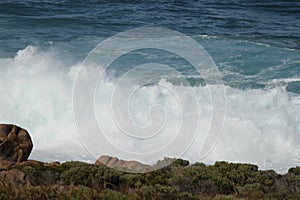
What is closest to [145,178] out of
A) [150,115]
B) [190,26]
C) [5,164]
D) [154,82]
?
[5,164]

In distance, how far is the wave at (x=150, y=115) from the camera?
21.1 metres

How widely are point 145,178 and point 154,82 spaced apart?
43.0ft

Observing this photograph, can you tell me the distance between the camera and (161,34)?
3581 centimetres

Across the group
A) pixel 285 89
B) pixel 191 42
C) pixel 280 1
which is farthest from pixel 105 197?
pixel 280 1

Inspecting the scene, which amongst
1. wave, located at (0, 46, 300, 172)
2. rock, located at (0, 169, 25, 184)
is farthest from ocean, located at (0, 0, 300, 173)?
rock, located at (0, 169, 25, 184)

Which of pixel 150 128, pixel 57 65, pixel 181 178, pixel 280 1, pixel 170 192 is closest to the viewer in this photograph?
pixel 170 192

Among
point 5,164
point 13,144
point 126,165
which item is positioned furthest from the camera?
point 13,144

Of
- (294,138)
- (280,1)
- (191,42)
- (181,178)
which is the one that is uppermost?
(280,1)

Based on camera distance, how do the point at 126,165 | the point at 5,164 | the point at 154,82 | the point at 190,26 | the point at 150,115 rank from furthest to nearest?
1. the point at 190,26
2. the point at 154,82
3. the point at 150,115
4. the point at 126,165
5. the point at 5,164

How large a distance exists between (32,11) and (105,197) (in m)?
29.9

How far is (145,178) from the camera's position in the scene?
13.9 meters

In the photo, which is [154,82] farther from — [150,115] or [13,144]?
[13,144]

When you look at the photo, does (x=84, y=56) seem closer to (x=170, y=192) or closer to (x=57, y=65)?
(x=57, y=65)

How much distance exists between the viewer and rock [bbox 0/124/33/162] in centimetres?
1518
